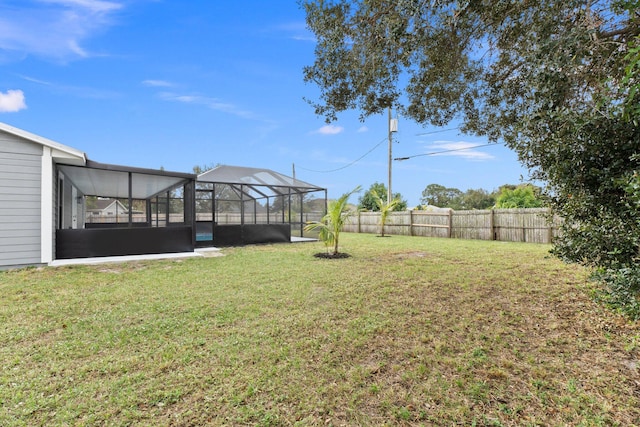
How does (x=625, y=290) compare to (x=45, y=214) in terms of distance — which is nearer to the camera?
(x=625, y=290)

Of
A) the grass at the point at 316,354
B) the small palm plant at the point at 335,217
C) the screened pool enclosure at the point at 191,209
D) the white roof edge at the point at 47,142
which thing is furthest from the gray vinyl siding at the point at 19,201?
the small palm plant at the point at 335,217

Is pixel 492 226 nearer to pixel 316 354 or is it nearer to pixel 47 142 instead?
pixel 316 354

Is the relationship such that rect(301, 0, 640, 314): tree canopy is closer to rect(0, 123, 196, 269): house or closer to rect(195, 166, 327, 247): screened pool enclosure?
rect(0, 123, 196, 269): house

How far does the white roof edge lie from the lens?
6.21 meters

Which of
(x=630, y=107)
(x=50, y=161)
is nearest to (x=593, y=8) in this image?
(x=630, y=107)

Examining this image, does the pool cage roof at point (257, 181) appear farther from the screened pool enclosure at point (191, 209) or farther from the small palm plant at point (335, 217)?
the small palm plant at point (335, 217)

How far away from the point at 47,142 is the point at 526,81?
862 cm


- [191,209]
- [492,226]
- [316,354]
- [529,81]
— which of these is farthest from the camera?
[492,226]

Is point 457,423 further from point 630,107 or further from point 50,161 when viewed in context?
point 50,161

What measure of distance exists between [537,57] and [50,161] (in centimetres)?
875

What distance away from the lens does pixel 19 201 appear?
646 centimetres

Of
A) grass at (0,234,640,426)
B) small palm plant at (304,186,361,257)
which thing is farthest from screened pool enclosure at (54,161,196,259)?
small palm plant at (304,186,361,257)

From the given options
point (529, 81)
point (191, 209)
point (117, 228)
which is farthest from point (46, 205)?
point (529, 81)

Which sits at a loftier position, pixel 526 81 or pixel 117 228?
pixel 526 81
